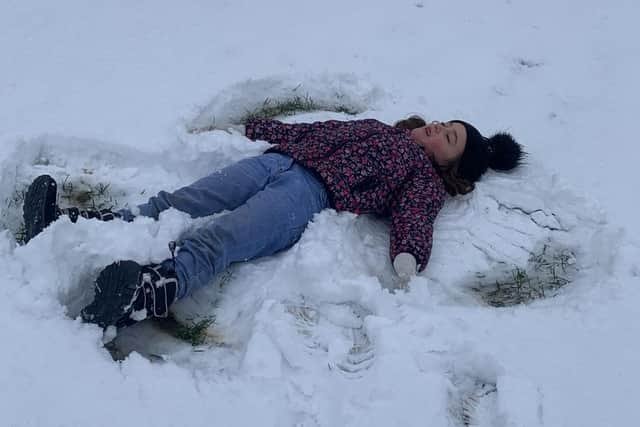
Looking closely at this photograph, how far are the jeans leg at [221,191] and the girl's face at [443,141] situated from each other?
830mm

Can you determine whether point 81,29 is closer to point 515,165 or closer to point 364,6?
point 364,6

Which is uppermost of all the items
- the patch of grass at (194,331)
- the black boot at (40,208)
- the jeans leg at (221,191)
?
the black boot at (40,208)

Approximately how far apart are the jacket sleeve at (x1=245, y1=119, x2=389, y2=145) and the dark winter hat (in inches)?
19.0

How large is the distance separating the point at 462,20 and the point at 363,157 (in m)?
2.24

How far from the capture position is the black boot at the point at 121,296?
2.30 m

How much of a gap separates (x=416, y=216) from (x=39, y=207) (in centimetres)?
172

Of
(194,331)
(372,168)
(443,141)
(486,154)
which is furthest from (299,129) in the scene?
(194,331)

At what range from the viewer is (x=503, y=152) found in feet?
11.7

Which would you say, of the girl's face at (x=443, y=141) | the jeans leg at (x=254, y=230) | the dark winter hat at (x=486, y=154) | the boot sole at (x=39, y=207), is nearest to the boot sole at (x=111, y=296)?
the jeans leg at (x=254, y=230)

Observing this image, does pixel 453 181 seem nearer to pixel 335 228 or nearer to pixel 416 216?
pixel 416 216

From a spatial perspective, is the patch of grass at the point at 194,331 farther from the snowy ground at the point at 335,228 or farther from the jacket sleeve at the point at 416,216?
the jacket sleeve at the point at 416,216

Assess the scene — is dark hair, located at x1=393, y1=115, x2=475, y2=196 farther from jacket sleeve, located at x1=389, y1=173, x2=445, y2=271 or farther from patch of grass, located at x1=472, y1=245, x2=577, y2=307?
patch of grass, located at x1=472, y1=245, x2=577, y2=307

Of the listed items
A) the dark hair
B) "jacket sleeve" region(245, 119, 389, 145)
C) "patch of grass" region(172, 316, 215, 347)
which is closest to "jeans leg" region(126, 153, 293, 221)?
"jacket sleeve" region(245, 119, 389, 145)

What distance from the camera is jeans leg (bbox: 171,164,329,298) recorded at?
8.63ft
